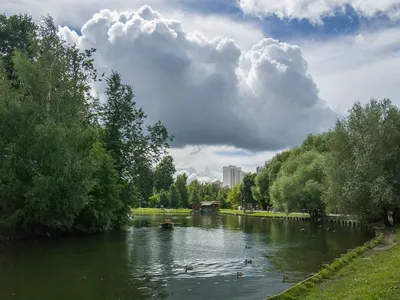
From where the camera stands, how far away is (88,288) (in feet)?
62.8

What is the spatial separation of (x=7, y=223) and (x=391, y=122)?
136 ft

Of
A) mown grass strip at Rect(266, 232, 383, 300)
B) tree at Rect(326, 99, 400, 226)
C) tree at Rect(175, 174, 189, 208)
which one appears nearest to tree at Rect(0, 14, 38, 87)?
tree at Rect(326, 99, 400, 226)

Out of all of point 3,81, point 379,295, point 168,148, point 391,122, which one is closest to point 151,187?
point 168,148

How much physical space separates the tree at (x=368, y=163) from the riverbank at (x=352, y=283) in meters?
21.5

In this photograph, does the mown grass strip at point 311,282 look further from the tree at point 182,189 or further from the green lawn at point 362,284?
the tree at point 182,189

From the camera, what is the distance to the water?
18609 millimetres

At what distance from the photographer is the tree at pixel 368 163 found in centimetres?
4412

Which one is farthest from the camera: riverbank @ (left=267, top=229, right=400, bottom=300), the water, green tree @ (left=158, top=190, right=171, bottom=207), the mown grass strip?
green tree @ (left=158, top=190, right=171, bottom=207)

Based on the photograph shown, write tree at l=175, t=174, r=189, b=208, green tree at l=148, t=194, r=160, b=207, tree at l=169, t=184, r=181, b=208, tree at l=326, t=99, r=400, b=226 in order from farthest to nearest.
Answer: green tree at l=148, t=194, r=160, b=207 < tree at l=175, t=174, r=189, b=208 < tree at l=169, t=184, r=181, b=208 < tree at l=326, t=99, r=400, b=226

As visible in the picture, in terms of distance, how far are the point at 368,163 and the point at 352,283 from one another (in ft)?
103

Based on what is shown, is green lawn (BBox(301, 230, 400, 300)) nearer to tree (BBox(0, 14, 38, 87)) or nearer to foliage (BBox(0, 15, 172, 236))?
foliage (BBox(0, 15, 172, 236))

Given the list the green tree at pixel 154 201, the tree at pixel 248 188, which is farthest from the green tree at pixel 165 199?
the tree at pixel 248 188

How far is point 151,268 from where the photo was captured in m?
24.8

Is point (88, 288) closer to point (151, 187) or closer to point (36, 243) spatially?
point (36, 243)
